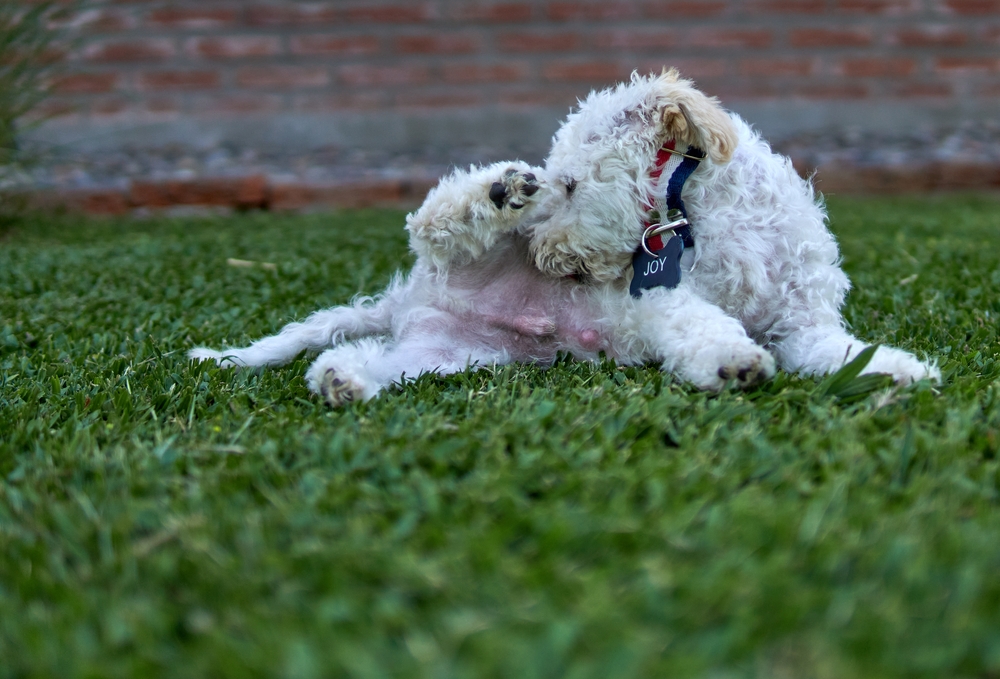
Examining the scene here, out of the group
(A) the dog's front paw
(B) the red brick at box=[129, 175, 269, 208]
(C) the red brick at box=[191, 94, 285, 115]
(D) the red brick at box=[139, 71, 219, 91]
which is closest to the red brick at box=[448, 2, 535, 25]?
(C) the red brick at box=[191, 94, 285, 115]

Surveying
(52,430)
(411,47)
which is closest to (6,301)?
(52,430)

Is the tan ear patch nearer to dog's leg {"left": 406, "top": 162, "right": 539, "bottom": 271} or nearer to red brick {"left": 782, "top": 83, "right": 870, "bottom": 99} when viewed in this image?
dog's leg {"left": 406, "top": 162, "right": 539, "bottom": 271}

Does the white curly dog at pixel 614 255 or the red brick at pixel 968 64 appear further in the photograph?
the red brick at pixel 968 64

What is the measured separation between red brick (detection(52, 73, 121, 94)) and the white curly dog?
6070 mm

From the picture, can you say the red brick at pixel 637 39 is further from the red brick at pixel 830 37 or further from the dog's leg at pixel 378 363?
the dog's leg at pixel 378 363

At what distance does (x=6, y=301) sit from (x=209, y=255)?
1.23 m

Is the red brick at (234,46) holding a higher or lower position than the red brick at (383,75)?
higher

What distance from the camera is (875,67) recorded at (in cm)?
797

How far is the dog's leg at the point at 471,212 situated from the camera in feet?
8.09

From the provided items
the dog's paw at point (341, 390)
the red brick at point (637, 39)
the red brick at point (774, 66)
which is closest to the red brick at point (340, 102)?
the red brick at point (637, 39)

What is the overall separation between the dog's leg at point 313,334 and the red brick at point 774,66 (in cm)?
603

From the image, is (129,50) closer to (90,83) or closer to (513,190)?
(90,83)

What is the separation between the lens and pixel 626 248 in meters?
2.55

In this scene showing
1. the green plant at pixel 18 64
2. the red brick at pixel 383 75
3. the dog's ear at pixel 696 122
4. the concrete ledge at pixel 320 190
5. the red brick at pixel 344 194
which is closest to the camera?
the dog's ear at pixel 696 122
